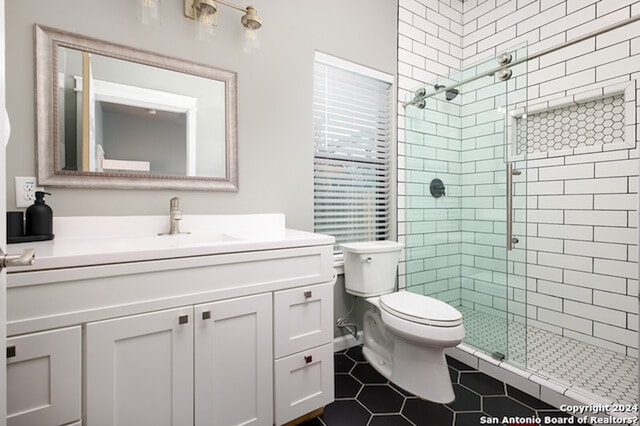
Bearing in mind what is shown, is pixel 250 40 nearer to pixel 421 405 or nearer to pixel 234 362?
pixel 234 362

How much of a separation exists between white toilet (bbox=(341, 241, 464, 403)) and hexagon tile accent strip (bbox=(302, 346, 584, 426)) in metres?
0.07

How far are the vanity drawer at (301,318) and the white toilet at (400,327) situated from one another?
0.43 metres

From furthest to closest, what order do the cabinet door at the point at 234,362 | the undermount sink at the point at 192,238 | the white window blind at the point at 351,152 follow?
the white window blind at the point at 351,152, the undermount sink at the point at 192,238, the cabinet door at the point at 234,362

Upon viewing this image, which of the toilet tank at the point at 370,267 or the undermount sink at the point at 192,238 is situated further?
the toilet tank at the point at 370,267

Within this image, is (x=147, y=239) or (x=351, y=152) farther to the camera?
(x=351, y=152)

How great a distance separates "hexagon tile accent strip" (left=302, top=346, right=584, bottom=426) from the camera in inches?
56.0

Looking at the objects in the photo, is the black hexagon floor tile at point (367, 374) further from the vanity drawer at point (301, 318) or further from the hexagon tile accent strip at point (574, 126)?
the hexagon tile accent strip at point (574, 126)

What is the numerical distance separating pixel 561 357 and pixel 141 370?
2.34 meters

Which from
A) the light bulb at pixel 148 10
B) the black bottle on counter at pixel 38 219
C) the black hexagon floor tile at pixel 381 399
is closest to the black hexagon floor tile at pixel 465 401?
the black hexagon floor tile at pixel 381 399

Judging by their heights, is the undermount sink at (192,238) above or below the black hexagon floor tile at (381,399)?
above

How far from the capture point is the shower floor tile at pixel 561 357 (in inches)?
60.8

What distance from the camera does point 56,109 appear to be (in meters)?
1.29

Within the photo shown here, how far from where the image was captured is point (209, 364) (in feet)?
3.67

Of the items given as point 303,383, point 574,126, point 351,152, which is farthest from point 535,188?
point 303,383
